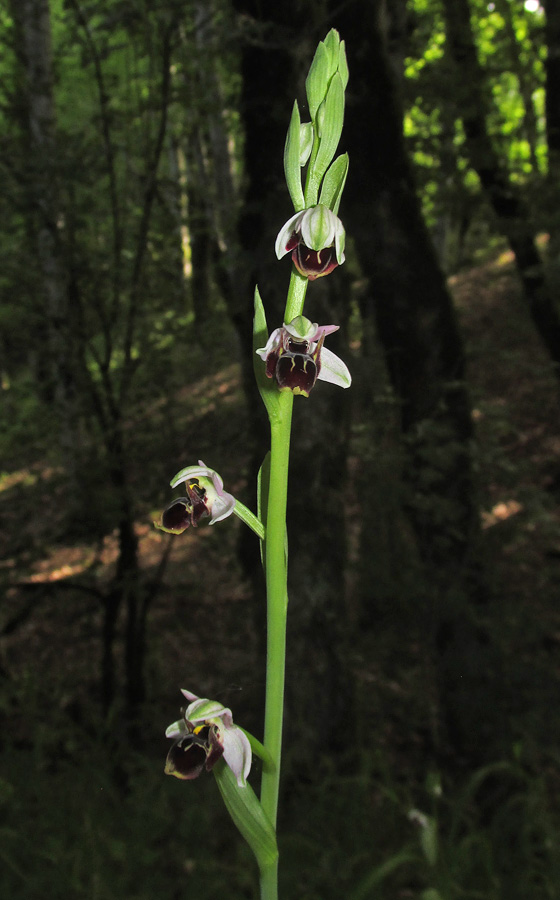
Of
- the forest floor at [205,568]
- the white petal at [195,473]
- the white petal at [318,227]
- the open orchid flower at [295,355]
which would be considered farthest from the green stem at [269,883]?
the forest floor at [205,568]

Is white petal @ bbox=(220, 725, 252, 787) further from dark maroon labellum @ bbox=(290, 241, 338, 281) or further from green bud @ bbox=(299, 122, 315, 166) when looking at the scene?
green bud @ bbox=(299, 122, 315, 166)

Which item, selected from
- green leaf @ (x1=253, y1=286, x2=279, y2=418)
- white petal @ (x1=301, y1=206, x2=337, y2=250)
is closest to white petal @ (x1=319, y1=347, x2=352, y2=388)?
green leaf @ (x1=253, y1=286, x2=279, y2=418)

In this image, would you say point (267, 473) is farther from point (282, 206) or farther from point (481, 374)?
point (481, 374)

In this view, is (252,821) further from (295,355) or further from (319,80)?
(319,80)

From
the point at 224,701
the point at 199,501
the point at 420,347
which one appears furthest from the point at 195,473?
the point at 420,347

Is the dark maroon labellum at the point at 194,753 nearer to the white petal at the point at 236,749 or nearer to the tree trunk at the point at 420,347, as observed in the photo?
the white petal at the point at 236,749

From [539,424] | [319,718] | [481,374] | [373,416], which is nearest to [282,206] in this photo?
[373,416]
